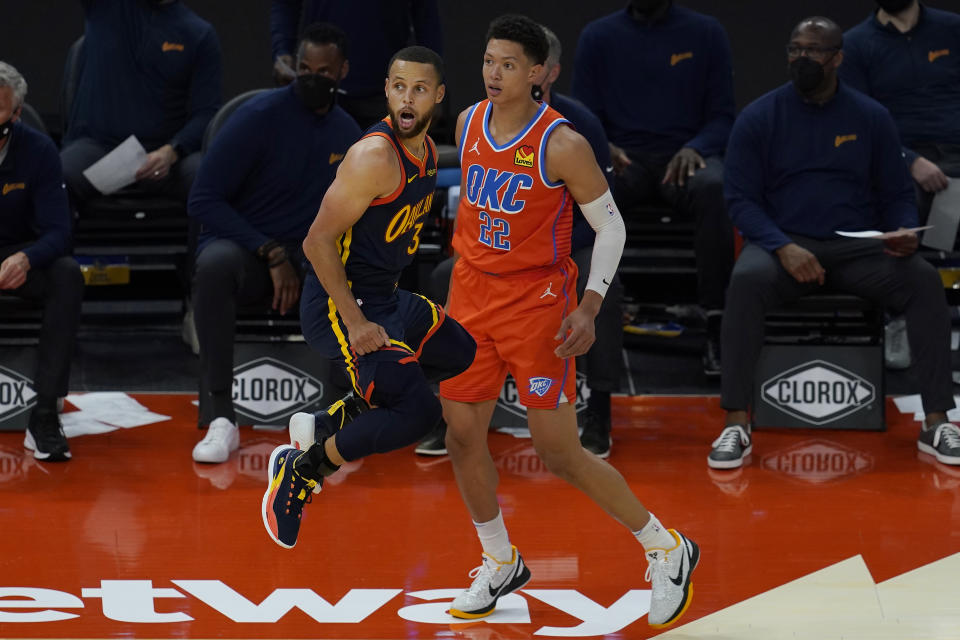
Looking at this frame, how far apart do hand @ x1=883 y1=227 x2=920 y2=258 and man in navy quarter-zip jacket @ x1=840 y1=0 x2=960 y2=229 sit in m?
1.06

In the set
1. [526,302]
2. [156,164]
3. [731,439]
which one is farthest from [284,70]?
[526,302]

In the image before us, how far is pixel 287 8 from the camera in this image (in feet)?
22.3

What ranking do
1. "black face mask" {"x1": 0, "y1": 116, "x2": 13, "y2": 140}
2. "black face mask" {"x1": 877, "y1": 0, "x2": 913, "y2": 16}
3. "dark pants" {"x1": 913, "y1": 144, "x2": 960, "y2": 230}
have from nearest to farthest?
1. "black face mask" {"x1": 0, "y1": 116, "x2": 13, "y2": 140}
2. "dark pants" {"x1": 913, "y1": 144, "x2": 960, "y2": 230}
3. "black face mask" {"x1": 877, "y1": 0, "x2": 913, "y2": 16}

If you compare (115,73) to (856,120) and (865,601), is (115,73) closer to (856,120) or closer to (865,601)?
(856,120)

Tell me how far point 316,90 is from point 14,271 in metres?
1.30

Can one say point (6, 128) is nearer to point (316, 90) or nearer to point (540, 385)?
point (316, 90)

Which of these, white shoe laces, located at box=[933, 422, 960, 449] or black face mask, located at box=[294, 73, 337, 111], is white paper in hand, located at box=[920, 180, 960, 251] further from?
black face mask, located at box=[294, 73, 337, 111]

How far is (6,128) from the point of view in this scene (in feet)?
18.1

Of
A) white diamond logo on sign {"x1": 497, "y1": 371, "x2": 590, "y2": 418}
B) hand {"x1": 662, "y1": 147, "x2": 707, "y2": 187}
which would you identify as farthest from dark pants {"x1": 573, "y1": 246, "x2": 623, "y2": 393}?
hand {"x1": 662, "y1": 147, "x2": 707, "y2": 187}

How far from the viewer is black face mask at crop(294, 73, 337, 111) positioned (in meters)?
5.73

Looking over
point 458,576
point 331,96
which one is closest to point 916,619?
point 458,576

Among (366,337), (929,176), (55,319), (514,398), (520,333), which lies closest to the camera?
(366,337)

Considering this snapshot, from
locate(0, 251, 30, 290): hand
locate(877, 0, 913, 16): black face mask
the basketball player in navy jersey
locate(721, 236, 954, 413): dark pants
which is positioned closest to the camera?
the basketball player in navy jersey

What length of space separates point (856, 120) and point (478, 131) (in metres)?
2.25
